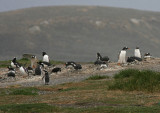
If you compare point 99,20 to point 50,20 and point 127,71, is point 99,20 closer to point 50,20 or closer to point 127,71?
point 50,20

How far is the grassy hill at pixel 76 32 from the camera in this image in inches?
2997

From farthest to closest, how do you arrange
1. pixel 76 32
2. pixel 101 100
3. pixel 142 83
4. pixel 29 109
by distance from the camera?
pixel 76 32 < pixel 142 83 < pixel 101 100 < pixel 29 109

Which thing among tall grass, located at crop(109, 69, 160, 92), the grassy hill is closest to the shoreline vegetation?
tall grass, located at crop(109, 69, 160, 92)

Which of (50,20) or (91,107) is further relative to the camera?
(50,20)

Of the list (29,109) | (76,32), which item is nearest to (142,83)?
(29,109)

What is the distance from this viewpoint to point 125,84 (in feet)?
59.1

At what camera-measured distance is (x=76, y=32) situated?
283 feet

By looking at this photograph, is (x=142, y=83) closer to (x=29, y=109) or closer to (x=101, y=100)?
(x=101, y=100)

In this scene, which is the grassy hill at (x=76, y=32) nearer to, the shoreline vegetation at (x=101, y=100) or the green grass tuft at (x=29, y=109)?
the shoreline vegetation at (x=101, y=100)

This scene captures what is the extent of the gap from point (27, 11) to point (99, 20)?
64.8 feet

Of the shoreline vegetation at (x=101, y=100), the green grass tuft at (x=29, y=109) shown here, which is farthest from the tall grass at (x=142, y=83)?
the green grass tuft at (x=29, y=109)

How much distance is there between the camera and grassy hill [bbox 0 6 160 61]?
7612 centimetres

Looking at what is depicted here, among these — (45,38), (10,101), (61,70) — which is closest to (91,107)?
(10,101)

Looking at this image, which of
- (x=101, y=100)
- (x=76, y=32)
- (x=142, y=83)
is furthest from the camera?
(x=76, y=32)
